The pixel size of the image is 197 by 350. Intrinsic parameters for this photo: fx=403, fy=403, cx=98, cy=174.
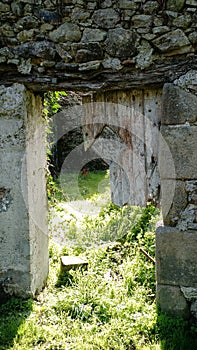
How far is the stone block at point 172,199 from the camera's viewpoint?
3.59 meters

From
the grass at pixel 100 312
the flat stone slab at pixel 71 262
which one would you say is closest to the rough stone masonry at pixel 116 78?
the grass at pixel 100 312

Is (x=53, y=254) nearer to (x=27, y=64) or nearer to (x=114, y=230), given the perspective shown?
(x=114, y=230)

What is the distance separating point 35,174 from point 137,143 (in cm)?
113

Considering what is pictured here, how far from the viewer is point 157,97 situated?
3.69 meters

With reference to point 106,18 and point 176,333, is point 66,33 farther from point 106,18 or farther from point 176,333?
point 176,333

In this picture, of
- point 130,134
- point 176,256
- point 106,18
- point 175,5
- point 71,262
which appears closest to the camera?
point 175,5

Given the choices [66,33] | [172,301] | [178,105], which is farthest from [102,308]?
[66,33]

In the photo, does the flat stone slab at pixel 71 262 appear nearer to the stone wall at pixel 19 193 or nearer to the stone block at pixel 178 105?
the stone wall at pixel 19 193

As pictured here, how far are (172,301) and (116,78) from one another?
83.6 inches

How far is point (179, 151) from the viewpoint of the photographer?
11.6 feet

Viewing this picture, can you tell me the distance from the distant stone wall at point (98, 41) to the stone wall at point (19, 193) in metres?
0.35

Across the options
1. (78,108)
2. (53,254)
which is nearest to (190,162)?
(53,254)

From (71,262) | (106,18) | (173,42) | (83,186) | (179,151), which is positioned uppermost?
(106,18)

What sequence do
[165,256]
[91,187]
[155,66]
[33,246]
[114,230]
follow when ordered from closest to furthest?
[155,66] → [165,256] → [33,246] → [114,230] → [91,187]
